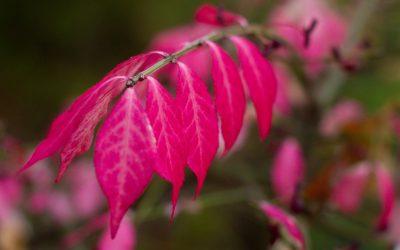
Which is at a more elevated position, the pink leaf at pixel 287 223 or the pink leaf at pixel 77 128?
the pink leaf at pixel 77 128

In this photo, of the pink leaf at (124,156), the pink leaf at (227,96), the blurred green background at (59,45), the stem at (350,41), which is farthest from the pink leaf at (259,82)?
the blurred green background at (59,45)

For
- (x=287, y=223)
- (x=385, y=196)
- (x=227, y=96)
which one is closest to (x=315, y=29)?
(x=385, y=196)

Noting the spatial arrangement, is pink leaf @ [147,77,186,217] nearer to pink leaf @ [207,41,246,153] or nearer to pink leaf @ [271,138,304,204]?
pink leaf @ [207,41,246,153]

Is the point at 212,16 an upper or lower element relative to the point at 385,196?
upper

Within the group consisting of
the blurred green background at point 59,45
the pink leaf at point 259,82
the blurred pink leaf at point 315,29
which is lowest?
the blurred green background at point 59,45

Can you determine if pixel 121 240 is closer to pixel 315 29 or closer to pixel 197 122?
pixel 197 122

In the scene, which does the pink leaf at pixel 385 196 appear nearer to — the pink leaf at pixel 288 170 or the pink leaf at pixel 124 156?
the pink leaf at pixel 288 170

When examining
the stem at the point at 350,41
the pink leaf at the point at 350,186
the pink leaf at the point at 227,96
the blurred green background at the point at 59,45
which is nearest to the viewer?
the pink leaf at the point at 227,96
